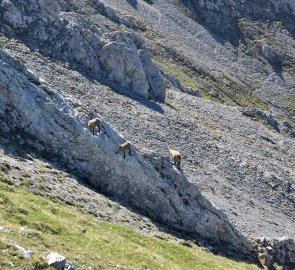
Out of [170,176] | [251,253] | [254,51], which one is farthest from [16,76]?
[254,51]

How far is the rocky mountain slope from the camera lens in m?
A: 39.7

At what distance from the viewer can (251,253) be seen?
135 feet

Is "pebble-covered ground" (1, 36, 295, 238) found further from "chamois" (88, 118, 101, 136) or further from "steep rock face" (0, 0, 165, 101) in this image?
"chamois" (88, 118, 101, 136)

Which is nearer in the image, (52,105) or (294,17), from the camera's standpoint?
(52,105)

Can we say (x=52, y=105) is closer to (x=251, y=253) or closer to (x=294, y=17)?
(x=251, y=253)

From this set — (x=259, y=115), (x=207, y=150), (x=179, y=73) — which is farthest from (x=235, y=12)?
(x=207, y=150)

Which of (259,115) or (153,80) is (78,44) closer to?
(153,80)

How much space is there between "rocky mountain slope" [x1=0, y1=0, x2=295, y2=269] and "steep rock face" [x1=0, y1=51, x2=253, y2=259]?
0.08 metres

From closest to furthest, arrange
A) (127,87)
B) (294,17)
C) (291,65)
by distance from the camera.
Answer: (127,87)
(291,65)
(294,17)

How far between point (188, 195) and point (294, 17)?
15222cm

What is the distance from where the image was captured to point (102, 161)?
130 feet

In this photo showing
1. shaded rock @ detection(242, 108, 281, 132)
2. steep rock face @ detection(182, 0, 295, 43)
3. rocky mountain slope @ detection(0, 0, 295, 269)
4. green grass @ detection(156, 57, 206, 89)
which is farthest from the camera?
steep rock face @ detection(182, 0, 295, 43)

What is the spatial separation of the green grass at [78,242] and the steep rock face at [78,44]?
4143cm

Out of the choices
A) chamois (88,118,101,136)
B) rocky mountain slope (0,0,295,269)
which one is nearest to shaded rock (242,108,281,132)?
rocky mountain slope (0,0,295,269)
